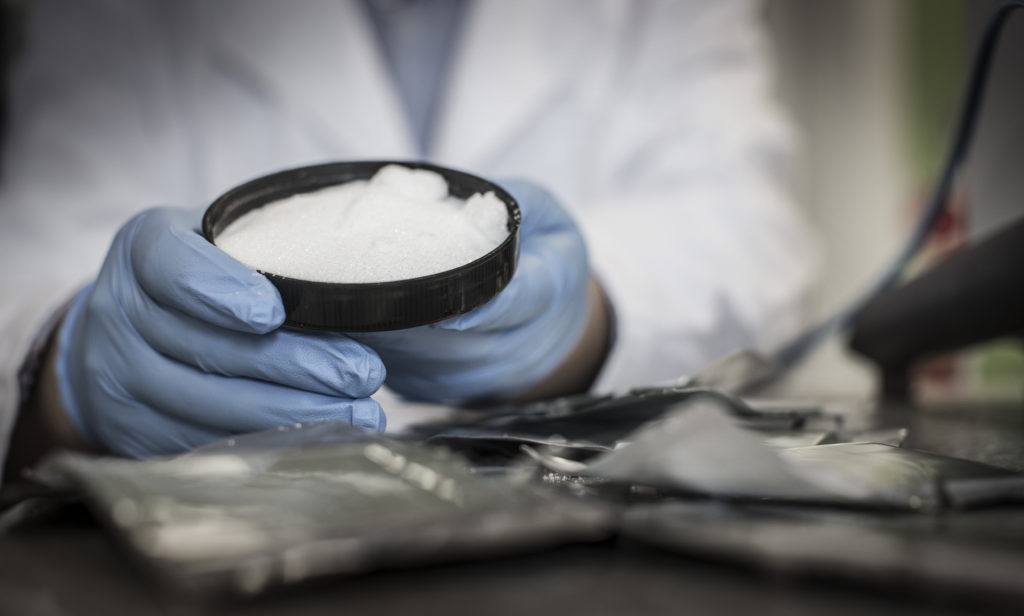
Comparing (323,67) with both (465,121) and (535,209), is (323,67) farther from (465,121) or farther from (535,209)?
(535,209)

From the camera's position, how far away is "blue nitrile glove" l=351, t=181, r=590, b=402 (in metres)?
0.53

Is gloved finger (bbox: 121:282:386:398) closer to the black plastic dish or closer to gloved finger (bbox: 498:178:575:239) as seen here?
the black plastic dish

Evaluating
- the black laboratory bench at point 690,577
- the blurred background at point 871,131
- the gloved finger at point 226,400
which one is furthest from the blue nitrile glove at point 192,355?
the blurred background at point 871,131

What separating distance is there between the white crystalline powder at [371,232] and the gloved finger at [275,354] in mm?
67

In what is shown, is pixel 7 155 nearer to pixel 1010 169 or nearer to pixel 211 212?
pixel 211 212

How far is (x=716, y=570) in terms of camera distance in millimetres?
249

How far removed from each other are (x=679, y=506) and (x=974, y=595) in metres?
0.10

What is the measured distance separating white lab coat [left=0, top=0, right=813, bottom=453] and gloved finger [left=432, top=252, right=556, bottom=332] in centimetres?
37

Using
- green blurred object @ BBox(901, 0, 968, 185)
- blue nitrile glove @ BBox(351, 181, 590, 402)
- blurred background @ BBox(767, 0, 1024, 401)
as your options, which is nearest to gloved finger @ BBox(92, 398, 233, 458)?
blue nitrile glove @ BBox(351, 181, 590, 402)

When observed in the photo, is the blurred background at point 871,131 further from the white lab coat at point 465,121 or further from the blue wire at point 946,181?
the blue wire at point 946,181

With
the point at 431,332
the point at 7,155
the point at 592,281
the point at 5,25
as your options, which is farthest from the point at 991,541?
the point at 5,25

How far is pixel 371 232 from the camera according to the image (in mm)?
420

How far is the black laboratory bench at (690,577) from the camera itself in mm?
217

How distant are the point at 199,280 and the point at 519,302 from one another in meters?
0.22
